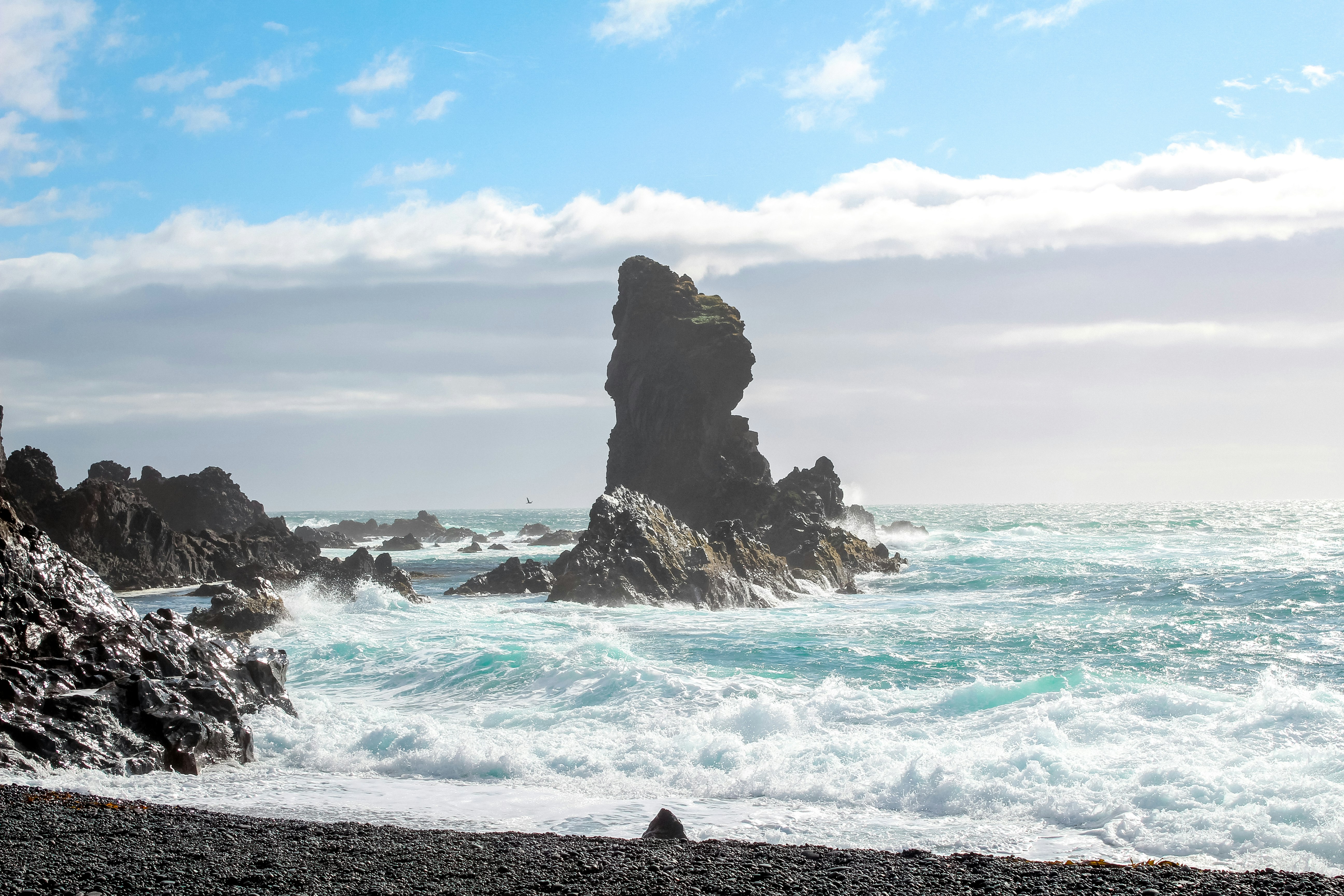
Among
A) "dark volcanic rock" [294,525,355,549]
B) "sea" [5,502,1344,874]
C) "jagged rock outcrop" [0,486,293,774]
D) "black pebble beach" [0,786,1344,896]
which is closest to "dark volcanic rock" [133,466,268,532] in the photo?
"dark volcanic rock" [294,525,355,549]

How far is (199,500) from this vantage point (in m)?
57.0

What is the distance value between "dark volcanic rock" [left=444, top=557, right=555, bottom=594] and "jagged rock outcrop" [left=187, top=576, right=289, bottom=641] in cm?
1073

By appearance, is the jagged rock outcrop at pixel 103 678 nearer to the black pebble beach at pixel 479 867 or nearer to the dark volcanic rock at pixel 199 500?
the black pebble beach at pixel 479 867

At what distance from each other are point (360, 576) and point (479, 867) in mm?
27632

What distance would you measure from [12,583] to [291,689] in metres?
4.95

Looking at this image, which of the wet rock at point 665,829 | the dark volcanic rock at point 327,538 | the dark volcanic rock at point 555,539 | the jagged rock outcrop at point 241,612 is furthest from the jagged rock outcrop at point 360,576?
the dark volcanic rock at point 327,538

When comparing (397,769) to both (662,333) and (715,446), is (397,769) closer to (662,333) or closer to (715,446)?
(715,446)

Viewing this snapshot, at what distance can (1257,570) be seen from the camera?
34.5 meters

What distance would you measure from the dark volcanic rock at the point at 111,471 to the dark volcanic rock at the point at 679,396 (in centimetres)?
2988

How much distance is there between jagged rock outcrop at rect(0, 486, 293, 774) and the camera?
10945 mm

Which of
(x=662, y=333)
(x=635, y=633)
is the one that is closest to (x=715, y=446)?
(x=662, y=333)

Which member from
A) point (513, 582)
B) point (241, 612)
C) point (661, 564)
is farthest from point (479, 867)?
point (513, 582)

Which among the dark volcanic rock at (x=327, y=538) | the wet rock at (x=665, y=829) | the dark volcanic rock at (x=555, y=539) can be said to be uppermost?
the wet rock at (x=665, y=829)

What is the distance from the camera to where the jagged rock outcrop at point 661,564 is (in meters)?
30.6
